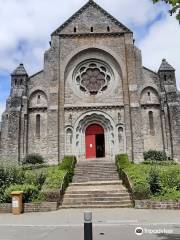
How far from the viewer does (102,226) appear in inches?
400

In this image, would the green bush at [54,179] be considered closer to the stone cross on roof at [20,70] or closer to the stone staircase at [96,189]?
the stone staircase at [96,189]

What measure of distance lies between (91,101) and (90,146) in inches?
164

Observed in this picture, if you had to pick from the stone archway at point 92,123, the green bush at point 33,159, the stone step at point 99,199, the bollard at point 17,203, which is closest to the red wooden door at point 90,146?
the stone archway at point 92,123

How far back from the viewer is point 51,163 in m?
26.4

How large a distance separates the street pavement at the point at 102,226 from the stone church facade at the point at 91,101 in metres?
14.0

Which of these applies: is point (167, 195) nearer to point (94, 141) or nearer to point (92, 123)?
point (94, 141)

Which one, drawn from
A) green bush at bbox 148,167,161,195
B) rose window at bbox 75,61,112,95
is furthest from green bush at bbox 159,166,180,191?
rose window at bbox 75,61,112,95

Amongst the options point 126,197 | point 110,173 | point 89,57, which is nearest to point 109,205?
point 126,197

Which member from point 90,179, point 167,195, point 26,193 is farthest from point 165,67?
point 26,193

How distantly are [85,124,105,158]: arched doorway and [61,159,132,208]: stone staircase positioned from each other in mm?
4094

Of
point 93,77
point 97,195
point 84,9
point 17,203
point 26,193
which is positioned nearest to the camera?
point 17,203

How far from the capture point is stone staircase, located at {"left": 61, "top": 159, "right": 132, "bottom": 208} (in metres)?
15.7

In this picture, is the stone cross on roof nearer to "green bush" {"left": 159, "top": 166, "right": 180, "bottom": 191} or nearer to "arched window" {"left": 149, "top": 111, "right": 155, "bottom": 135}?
"arched window" {"left": 149, "top": 111, "right": 155, "bottom": 135}

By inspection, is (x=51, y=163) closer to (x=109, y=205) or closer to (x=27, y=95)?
(x=27, y=95)
